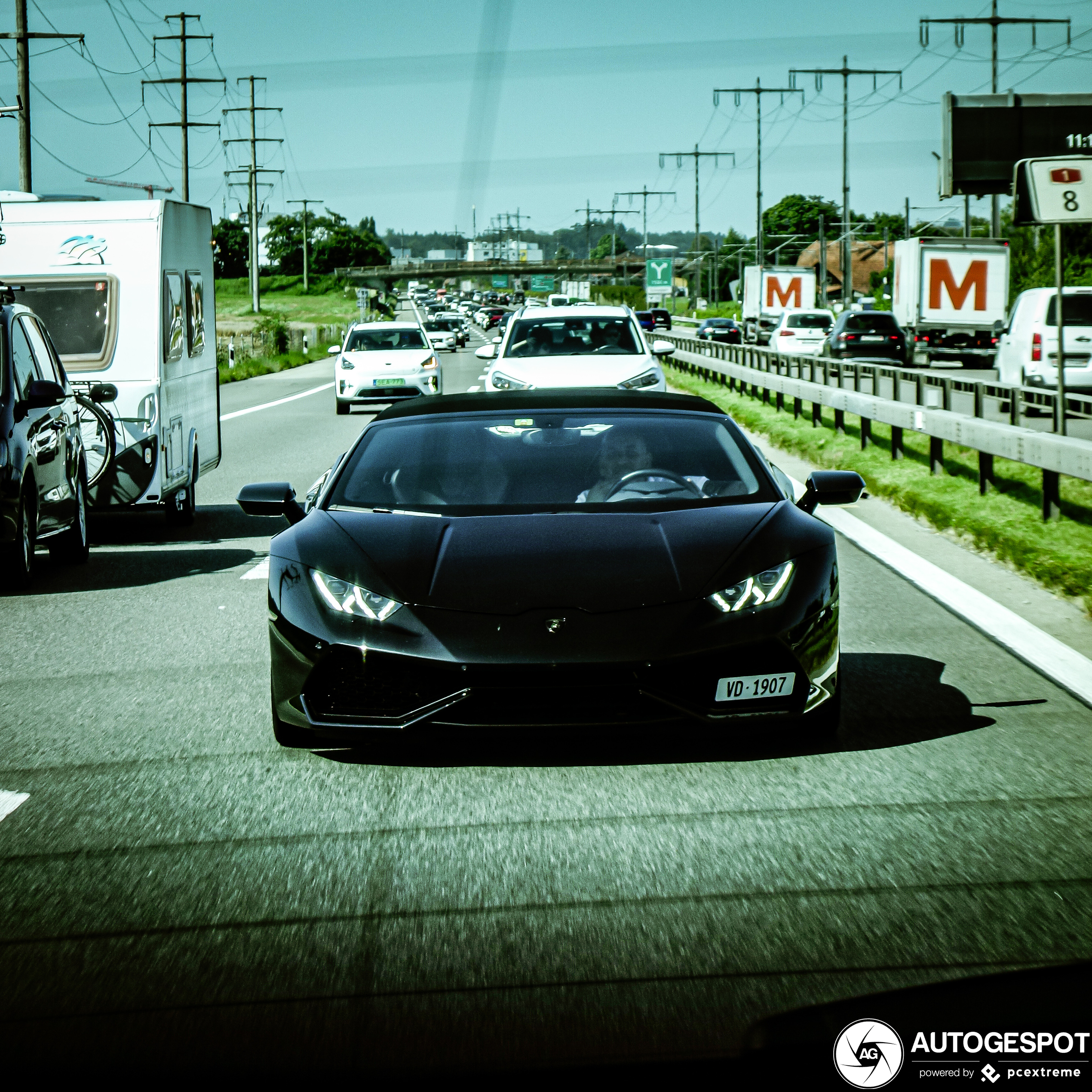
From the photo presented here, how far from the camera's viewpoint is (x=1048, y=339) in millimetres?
23859

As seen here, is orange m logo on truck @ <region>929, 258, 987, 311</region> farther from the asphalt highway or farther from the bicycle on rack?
Answer: the asphalt highway

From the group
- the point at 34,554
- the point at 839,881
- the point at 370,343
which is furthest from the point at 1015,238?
the point at 839,881

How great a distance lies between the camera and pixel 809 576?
5133mm

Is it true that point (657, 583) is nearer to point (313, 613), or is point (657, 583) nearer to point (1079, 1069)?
point (313, 613)

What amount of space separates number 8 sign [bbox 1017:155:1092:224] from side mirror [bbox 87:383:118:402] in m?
7.21

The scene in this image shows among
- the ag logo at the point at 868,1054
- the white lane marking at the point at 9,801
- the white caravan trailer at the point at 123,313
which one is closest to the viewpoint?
the ag logo at the point at 868,1054

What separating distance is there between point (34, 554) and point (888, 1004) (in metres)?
8.46

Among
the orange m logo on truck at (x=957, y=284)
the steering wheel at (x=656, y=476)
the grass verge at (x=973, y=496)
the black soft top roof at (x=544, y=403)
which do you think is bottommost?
the grass verge at (x=973, y=496)

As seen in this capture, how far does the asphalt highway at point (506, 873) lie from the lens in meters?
3.28

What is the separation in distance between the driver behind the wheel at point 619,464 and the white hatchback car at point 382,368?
21385 mm

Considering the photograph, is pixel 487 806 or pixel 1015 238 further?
pixel 1015 238

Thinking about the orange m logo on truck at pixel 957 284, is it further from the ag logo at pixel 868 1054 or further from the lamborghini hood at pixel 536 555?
the ag logo at pixel 868 1054

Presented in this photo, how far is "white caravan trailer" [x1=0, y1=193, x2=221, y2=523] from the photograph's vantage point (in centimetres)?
1182

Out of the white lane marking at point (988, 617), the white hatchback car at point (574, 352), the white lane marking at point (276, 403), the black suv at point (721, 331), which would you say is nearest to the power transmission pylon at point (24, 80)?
the white lane marking at point (276, 403)
